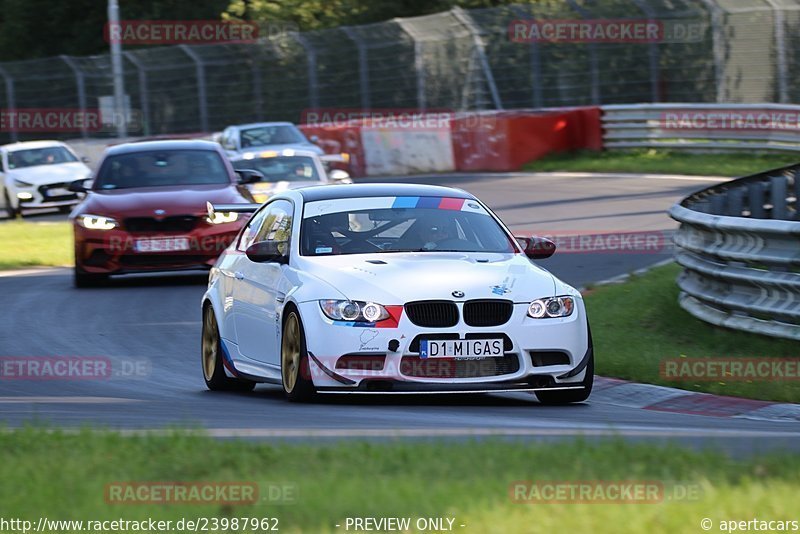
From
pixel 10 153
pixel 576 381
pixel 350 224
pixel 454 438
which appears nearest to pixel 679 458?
pixel 454 438

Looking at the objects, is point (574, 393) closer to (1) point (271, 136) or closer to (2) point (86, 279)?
(2) point (86, 279)

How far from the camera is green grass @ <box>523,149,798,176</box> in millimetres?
29672

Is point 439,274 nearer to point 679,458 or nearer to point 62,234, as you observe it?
point 679,458

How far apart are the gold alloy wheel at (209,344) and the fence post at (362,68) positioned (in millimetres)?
30155

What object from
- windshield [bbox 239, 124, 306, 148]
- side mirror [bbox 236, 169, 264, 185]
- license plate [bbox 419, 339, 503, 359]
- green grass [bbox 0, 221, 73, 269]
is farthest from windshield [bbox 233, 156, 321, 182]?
license plate [bbox 419, 339, 503, 359]

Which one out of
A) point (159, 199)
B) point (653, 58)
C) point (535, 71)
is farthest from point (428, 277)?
point (535, 71)

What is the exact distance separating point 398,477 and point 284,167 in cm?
1804

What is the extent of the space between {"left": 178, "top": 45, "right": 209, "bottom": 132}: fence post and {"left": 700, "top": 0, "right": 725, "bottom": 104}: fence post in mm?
17066

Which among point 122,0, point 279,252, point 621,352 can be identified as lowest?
point 122,0

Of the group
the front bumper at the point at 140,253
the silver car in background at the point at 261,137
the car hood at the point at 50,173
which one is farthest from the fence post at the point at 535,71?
the front bumper at the point at 140,253

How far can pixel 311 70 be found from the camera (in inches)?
1677

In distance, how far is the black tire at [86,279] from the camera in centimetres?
1791

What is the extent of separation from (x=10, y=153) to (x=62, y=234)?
314 inches

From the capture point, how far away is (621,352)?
11.4 metres
